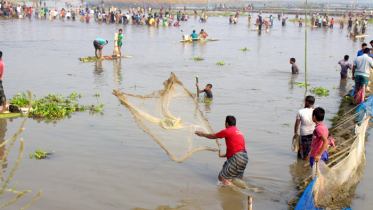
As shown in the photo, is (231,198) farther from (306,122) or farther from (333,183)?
(306,122)

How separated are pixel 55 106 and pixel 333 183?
709 centimetres

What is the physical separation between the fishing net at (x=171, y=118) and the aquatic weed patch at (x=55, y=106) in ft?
13.1

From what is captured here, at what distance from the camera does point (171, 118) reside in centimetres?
651

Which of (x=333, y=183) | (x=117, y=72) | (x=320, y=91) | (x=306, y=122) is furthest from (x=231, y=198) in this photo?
(x=117, y=72)

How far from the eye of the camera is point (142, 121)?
646 centimetres

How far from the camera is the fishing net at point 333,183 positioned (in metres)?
4.63

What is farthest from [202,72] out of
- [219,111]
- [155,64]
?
[219,111]

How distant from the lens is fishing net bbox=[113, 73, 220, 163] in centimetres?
640

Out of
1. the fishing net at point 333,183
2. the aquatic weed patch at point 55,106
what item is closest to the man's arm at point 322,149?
the fishing net at point 333,183

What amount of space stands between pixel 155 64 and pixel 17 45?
10180 mm

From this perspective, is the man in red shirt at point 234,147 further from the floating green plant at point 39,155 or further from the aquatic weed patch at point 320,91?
the aquatic weed patch at point 320,91

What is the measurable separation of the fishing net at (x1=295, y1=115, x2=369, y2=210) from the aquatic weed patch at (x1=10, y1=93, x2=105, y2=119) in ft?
22.0

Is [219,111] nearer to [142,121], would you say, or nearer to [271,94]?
[271,94]

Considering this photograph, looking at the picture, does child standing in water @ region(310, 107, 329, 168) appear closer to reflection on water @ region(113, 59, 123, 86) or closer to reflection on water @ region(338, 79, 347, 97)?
reflection on water @ region(338, 79, 347, 97)
